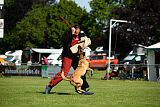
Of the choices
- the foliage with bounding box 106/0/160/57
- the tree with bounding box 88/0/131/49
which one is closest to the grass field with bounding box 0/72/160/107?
the foliage with bounding box 106/0/160/57

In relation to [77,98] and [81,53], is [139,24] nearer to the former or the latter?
[81,53]

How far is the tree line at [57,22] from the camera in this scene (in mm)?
47562

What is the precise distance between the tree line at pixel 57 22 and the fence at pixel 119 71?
2395 cm

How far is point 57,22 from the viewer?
2297 inches

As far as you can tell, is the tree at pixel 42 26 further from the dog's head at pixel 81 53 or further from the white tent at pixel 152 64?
the dog's head at pixel 81 53

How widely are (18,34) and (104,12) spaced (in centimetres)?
1636

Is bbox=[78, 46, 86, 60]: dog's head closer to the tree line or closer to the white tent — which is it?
the white tent

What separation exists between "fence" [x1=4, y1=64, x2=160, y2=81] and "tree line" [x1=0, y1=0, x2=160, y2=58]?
943 inches

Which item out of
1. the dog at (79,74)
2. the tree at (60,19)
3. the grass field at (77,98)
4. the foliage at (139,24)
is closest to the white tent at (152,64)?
the grass field at (77,98)

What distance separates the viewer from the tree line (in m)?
47.6

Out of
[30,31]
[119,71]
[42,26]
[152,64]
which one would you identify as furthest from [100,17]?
[152,64]

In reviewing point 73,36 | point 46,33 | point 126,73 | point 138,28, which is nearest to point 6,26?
point 46,33

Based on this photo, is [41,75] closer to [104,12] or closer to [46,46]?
[104,12]

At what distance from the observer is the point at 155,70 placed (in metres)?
19.6
